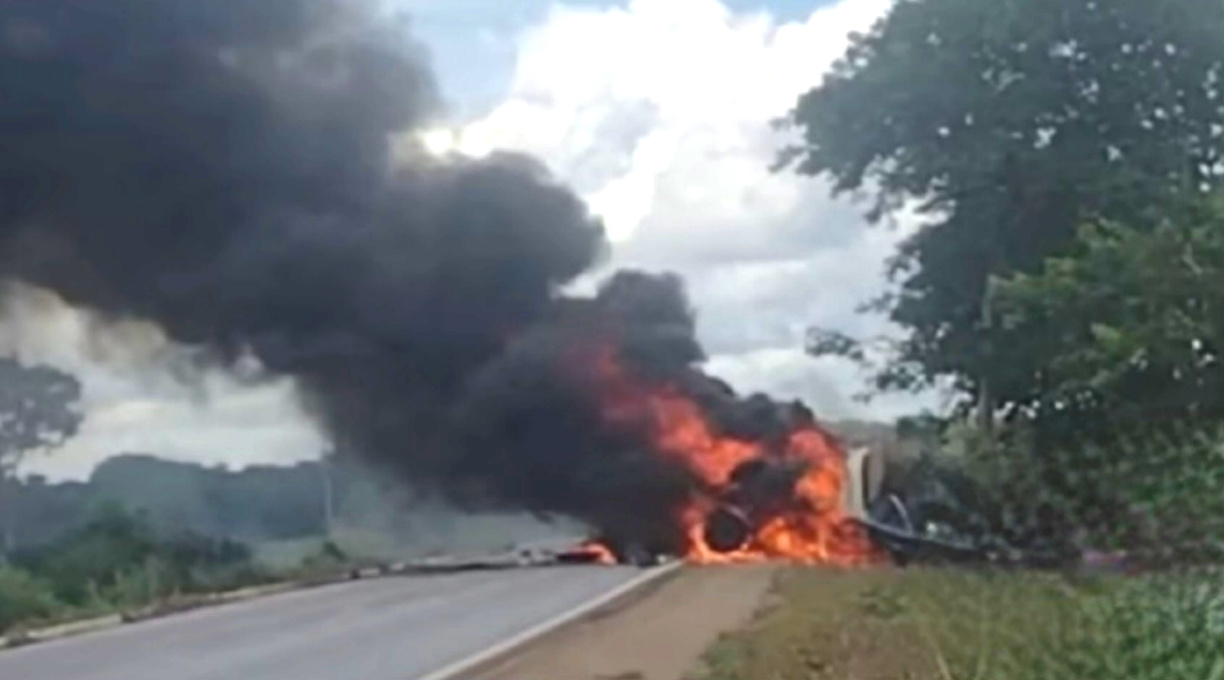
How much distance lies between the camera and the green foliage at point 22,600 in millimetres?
28172

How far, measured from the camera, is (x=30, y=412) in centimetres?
5041

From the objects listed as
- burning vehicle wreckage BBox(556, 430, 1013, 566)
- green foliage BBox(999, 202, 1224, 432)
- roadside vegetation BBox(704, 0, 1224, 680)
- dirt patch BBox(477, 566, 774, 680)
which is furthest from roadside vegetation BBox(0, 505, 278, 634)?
green foliage BBox(999, 202, 1224, 432)

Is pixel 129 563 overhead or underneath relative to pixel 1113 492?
overhead

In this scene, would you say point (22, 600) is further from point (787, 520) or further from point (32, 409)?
point (32, 409)

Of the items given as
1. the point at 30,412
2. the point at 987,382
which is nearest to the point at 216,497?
the point at 30,412

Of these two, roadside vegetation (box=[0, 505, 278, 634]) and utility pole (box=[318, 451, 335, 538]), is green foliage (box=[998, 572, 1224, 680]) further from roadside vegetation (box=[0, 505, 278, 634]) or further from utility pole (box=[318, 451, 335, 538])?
utility pole (box=[318, 451, 335, 538])

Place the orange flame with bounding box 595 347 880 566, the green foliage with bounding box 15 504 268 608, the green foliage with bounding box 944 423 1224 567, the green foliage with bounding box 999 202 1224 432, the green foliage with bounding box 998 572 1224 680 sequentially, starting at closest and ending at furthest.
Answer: the green foliage with bounding box 998 572 1224 680, the green foliage with bounding box 944 423 1224 567, the green foliage with bounding box 999 202 1224 432, the green foliage with bounding box 15 504 268 608, the orange flame with bounding box 595 347 880 566

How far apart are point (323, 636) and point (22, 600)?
803 centimetres

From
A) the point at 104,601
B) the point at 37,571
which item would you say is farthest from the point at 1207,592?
the point at 37,571

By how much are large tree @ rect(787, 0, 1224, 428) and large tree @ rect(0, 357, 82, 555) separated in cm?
1996

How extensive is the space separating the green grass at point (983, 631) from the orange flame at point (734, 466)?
1174cm

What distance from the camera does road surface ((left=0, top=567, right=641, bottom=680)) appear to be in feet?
62.8

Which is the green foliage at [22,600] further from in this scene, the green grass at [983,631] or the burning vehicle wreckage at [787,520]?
the green grass at [983,631]

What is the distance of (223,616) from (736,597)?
625cm
